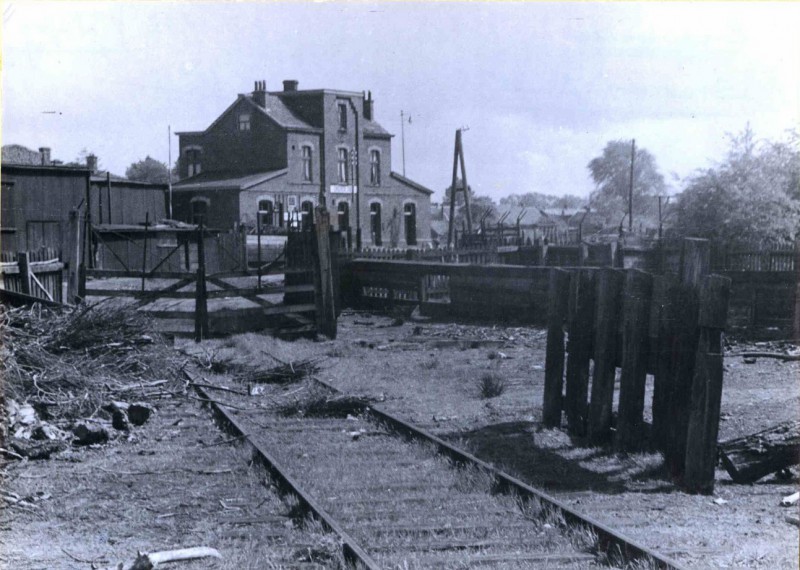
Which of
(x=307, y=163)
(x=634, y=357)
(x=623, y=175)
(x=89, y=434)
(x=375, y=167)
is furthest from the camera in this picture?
(x=623, y=175)

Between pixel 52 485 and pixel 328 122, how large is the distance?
4946 cm

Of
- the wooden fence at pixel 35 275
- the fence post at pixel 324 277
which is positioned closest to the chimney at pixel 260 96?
the wooden fence at pixel 35 275

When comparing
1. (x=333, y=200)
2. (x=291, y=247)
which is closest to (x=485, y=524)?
(x=291, y=247)

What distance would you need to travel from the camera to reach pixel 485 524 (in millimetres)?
5863

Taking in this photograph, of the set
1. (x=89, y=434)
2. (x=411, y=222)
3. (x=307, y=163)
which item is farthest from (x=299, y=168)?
(x=89, y=434)

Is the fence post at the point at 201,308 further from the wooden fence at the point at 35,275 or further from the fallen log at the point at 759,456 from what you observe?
the fallen log at the point at 759,456

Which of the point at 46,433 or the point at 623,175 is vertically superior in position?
the point at 623,175

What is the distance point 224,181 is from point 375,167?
11.0 meters

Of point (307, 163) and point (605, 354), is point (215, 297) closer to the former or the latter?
point (605, 354)

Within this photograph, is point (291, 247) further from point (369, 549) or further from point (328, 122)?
point (328, 122)

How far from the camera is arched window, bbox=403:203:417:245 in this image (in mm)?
58844

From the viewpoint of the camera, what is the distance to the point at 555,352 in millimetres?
9148

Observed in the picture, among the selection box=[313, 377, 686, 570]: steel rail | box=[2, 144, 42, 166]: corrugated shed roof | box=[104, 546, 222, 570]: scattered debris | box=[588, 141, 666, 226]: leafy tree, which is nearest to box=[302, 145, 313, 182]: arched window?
box=[2, 144, 42, 166]: corrugated shed roof

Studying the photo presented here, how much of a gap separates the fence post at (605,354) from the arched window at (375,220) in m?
48.6
